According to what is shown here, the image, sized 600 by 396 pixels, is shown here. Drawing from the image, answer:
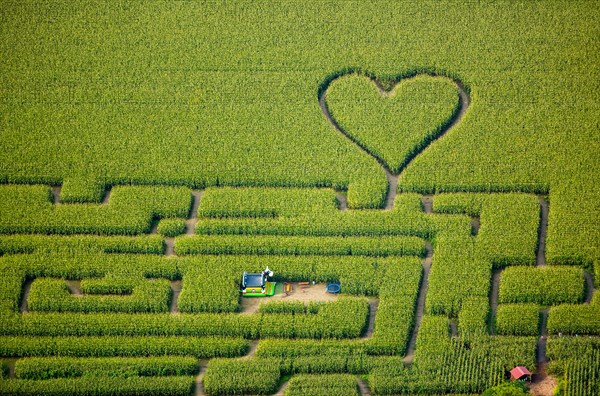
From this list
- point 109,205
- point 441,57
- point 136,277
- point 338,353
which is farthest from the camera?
point 441,57

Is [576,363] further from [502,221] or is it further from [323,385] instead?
[323,385]

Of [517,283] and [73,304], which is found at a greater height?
[517,283]

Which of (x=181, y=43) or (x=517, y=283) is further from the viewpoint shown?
(x=181, y=43)

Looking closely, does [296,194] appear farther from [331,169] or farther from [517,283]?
[517,283]

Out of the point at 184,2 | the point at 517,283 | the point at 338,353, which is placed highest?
the point at 184,2

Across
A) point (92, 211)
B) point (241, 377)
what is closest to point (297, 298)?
point (241, 377)

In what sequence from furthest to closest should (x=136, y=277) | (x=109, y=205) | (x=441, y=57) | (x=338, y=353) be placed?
1. (x=441, y=57)
2. (x=109, y=205)
3. (x=136, y=277)
4. (x=338, y=353)

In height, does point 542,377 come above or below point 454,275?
below

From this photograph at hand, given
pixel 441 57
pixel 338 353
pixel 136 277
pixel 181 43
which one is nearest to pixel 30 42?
pixel 181 43
